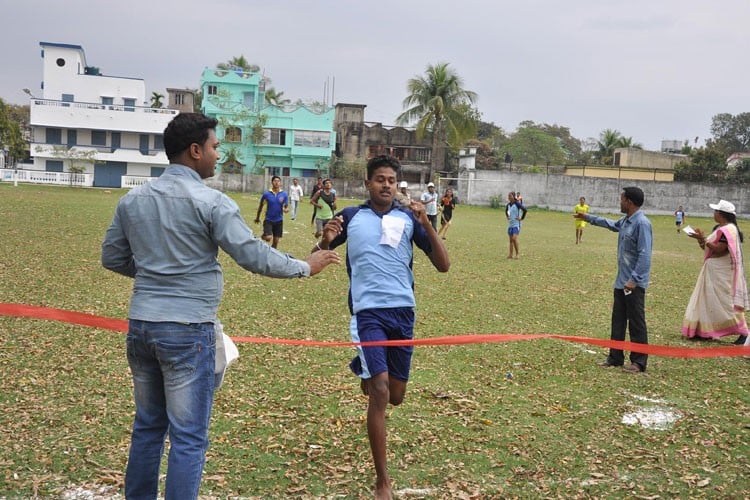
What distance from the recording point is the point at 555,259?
2052cm

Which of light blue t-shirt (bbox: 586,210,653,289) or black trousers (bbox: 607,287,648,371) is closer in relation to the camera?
light blue t-shirt (bbox: 586,210,653,289)

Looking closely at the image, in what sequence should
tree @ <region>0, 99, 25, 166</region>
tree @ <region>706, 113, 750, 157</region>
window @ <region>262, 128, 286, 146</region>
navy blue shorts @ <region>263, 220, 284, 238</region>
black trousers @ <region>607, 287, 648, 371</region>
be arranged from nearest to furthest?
1. black trousers @ <region>607, 287, 648, 371</region>
2. navy blue shorts @ <region>263, 220, 284, 238</region>
3. tree @ <region>0, 99, 25, 166</region>
4. window @ <region>262, 128, 286, 146</region>
5. tree @ <region>706, 113, 750, 157</region>

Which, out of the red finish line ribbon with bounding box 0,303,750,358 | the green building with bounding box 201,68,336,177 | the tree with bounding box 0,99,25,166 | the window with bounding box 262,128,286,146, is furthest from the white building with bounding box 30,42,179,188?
the red finish line ribbon with bounding box 0,303,750,358

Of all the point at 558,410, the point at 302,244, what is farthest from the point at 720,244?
the point at 302,244

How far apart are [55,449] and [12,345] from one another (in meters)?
3.23

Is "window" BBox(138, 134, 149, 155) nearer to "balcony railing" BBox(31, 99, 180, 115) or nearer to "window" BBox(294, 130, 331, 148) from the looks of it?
"balcony railing" BBox(31, 99, 180, 115)

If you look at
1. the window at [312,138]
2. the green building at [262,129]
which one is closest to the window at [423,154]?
the green building at [262,129]

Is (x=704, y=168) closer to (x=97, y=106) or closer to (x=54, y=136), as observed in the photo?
(x=97, y=106)

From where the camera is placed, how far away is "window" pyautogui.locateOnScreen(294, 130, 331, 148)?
6794cm

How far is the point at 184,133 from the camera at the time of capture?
3.62 m

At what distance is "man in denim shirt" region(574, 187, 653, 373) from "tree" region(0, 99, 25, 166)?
6789 cm

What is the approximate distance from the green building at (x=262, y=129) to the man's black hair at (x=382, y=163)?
61811 mm

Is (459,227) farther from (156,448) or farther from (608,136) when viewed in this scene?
(608,136)

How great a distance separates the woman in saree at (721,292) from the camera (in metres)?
9.97
